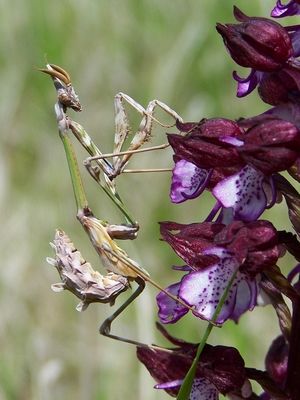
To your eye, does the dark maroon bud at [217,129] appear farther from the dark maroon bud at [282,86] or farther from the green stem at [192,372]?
the green stem at [192,372]

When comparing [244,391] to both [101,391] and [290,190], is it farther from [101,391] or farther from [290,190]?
[101,391]

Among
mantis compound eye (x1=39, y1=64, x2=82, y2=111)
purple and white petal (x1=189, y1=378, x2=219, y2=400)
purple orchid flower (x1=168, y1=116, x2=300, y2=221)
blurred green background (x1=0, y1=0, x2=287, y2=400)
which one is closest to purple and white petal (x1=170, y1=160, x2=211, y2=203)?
purple orchid flower (x1=168, y1=116, x2=300, y2=221)

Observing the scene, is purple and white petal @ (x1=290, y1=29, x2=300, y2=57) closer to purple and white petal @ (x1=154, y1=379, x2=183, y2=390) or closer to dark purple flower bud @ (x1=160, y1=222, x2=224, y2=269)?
dark purple flower bud @ (x1=160, y1=222, x2=224, y2=269)

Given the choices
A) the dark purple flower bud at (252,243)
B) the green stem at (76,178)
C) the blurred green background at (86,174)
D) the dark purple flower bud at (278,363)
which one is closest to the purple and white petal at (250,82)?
the dark purple flower bud at (252,243)

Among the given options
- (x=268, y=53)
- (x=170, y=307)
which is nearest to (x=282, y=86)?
(x=268, y=53)

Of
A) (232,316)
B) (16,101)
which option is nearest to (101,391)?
(232,316)

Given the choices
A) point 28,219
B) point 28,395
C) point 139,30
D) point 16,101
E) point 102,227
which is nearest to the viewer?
point 102,227
